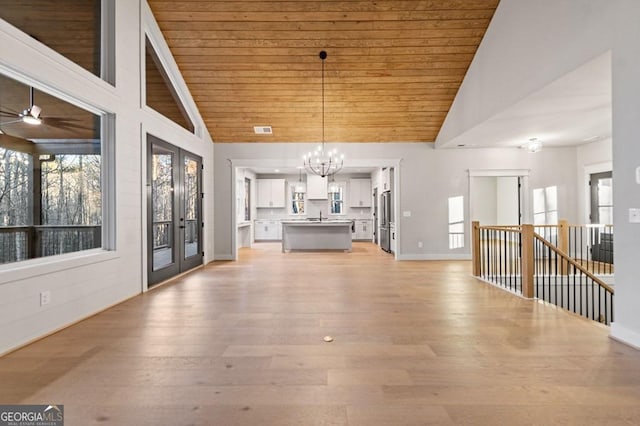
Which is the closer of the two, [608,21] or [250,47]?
[608,21]

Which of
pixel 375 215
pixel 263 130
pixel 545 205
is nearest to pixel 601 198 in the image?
pixel 545 205

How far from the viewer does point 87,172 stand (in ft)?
12.4

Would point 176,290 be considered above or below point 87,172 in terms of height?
below

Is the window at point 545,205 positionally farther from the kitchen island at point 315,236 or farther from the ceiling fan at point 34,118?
the ceiling fan at point 34,118

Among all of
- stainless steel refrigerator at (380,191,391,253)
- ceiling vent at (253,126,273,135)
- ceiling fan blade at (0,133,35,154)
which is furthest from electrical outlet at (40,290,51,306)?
stainless steel refrigerator at (380,191,391,253)

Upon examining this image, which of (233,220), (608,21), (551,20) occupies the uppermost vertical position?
(551,20)

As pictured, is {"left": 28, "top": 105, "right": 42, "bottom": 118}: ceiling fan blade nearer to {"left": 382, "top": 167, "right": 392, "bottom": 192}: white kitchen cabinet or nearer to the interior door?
{"left": 382, "top": 167, "right": 392, "bottom": 192}: white kitchen cabinet

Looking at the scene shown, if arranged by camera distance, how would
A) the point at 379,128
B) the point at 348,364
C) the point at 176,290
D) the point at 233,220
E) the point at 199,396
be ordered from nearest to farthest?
1. the point at 199,396
2. the point at 348,364
3. the point at 176,290
4. the point at 379,128
5. the point at 233,220

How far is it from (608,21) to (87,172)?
549cm

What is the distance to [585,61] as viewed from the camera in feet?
10.5

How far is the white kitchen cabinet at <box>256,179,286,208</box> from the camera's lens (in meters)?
12.3

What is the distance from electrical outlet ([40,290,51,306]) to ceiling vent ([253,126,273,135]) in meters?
5.00

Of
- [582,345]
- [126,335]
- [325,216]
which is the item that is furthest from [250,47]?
[325,216]

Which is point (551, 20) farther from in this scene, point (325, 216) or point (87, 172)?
point (325, 216)
